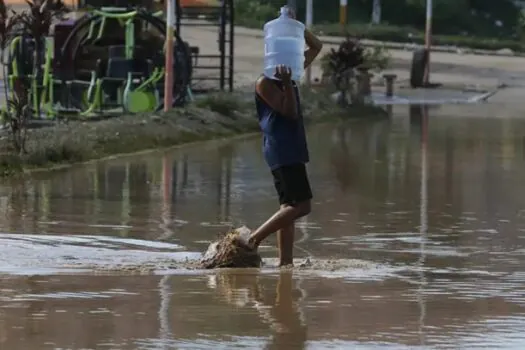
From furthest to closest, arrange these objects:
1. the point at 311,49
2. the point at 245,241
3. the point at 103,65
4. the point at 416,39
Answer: the point at 416,39, the point at 103,65, the point at 311,49, the point at 245,241

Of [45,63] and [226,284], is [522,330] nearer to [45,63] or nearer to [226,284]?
[226,284]

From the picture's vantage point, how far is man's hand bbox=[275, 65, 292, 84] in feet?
30.6

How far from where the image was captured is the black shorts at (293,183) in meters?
9.41

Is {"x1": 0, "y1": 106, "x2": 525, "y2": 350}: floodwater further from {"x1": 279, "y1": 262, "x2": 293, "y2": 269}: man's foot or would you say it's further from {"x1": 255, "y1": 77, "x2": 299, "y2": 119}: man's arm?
{"x1": 255, "y1": 77, "x2": 299, "y2": 119}: man's arm

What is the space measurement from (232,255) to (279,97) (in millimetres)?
1198

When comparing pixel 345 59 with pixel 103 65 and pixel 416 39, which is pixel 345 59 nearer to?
pixel 103 65

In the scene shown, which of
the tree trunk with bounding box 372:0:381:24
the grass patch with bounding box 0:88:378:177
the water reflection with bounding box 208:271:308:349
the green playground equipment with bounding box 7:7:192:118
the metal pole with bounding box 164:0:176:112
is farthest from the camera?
the tree trunk with bounding box 372:0:381:24

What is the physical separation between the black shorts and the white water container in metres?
0.66

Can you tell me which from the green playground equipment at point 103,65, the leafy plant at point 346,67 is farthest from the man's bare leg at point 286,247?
the leafy plant at point 346,67

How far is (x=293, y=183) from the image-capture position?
30.9 ft

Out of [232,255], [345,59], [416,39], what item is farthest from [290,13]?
[416,39]

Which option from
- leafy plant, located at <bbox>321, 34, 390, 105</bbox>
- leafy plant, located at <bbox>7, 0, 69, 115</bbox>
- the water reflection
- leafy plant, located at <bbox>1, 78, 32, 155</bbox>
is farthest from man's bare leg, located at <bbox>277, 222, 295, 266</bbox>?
leafy plant, located at <bbox>321, 34, 390, 105</bbox>

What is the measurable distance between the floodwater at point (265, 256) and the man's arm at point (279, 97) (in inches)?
44.9

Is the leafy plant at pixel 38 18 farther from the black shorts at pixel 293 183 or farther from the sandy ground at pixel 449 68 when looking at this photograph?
the sandy ground at pixel 449 68
